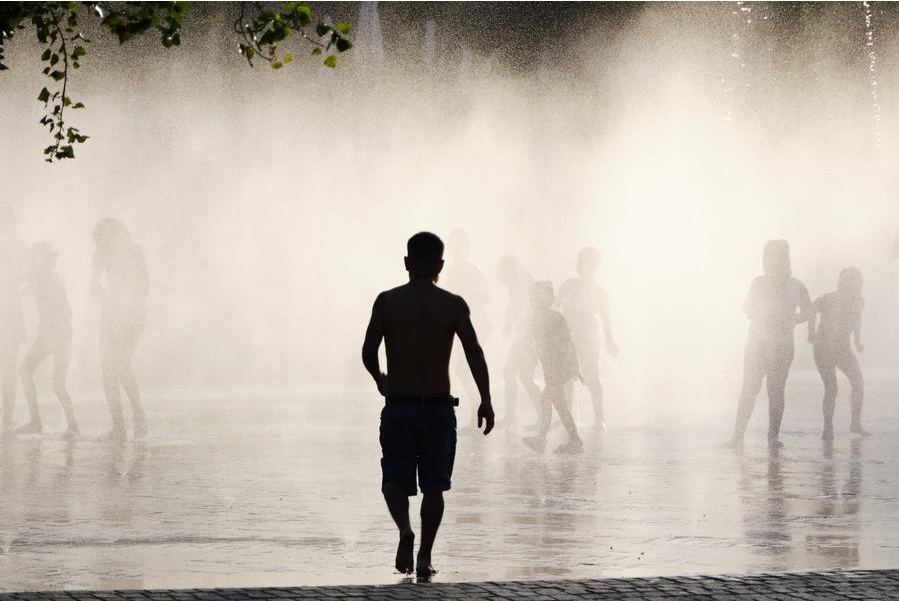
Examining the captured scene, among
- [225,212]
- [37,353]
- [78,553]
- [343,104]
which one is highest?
[343,104]

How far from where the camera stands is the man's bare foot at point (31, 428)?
17.3 m

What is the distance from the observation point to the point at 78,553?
9070 millimetres

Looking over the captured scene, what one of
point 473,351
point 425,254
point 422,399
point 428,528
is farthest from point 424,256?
point 428,528

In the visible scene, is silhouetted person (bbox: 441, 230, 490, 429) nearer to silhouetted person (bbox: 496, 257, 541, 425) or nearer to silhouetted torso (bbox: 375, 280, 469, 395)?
silhouetted person (bbox: 496, 257, 541, 425)

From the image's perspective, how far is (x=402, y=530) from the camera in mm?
8203

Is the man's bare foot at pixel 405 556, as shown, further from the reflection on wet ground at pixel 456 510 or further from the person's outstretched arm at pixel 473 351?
the person's outstretched arm at pixel 473 351

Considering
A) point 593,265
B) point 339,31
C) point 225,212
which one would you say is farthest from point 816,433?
point 225,212

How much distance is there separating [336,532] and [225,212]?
26.9 metres

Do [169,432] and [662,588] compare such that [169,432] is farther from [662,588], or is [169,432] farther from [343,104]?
[343,104]

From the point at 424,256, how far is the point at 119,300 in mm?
8987

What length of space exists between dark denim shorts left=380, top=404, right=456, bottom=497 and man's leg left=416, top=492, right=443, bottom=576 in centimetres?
4

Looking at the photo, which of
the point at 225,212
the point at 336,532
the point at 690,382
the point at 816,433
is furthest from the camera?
the point at 225,212

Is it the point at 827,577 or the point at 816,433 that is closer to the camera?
the point at 827,577

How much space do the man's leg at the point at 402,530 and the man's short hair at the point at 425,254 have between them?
949 millimetres
